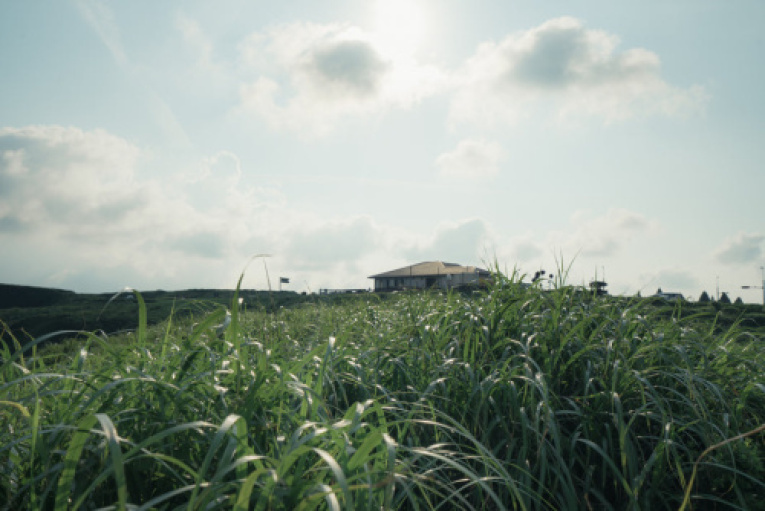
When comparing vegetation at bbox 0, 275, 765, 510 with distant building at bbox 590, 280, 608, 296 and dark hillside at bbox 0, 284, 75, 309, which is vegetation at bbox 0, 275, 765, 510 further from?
dark hillside at bbox 0, 284, 75, 309

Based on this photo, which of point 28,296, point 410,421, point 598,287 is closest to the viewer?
point 410,421

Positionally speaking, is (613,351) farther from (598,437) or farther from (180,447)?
(180,447)

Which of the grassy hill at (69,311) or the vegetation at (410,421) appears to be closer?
the vegetation at (410,421)

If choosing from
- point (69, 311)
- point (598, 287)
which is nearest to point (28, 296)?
point (69, 311)

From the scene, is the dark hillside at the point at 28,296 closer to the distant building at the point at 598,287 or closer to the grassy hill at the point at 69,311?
the grassy hill at the point at 69,311

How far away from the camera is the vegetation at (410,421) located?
1592mm

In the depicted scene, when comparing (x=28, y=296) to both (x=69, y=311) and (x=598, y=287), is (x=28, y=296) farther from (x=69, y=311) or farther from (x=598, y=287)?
(x=598, y=287)

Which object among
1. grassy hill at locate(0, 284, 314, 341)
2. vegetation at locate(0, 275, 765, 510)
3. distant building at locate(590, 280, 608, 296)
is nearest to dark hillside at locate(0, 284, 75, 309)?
grassy hill at locate(0, 284, 314, 341)

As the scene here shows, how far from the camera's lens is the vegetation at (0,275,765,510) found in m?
1.59

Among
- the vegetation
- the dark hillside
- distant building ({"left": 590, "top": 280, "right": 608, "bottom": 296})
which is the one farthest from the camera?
the dark hillside

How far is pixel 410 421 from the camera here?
5.64ft

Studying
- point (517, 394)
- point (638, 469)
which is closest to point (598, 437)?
point (638, 469)

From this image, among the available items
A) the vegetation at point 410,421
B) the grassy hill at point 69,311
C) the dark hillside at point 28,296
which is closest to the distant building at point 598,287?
the vegetation at point 410,421

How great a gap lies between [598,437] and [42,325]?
21878 millimetres
